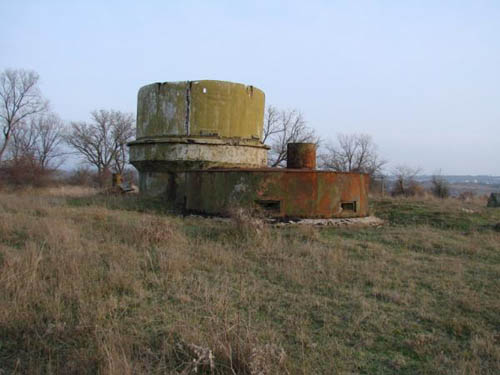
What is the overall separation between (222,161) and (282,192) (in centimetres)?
210

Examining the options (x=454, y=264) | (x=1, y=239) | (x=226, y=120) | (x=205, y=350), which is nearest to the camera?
(x=205, y=350)

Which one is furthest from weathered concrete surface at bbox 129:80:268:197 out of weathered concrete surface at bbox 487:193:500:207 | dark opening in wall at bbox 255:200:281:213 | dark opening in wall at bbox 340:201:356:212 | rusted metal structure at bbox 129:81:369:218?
weathered concrete surface at bbox 487:193:500:207

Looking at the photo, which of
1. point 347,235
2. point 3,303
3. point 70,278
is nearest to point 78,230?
point 70,278

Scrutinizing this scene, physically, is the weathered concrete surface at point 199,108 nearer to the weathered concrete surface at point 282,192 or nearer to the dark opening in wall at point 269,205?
the weathered concrete surface at point 282,192

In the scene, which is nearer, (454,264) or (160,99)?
(454,264)

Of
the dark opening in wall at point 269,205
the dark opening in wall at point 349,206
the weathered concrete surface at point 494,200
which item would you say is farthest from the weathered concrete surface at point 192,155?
the weathered concrete surface at point 494,200

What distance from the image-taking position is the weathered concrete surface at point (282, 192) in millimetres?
7156

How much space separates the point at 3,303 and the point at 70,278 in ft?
1.98

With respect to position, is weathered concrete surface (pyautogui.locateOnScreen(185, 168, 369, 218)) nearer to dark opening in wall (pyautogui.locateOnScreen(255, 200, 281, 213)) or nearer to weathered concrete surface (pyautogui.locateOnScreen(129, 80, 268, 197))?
dark opening in wall (pyautogui.locateOnScreen(255, 200, 281, 213))

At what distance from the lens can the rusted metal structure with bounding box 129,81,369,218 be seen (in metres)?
7.20

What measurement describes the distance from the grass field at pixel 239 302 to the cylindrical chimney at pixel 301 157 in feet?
7.94

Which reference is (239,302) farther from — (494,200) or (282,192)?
(494,200)

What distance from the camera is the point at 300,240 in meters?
5.83

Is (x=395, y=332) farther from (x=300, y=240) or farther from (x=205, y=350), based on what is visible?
(x=300, y=240)
